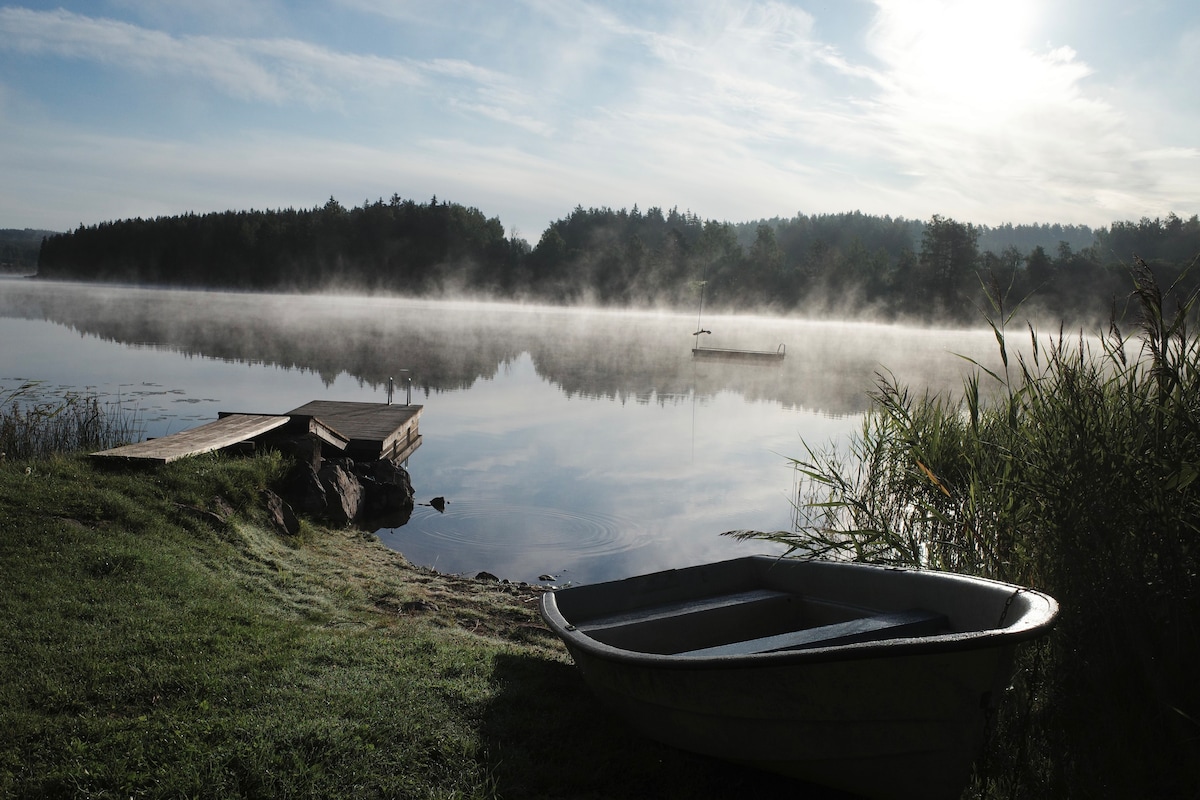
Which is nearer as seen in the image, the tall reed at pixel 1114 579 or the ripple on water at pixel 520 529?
the tall reed at pixel 1114 579

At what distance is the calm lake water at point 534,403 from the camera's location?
1052 cm

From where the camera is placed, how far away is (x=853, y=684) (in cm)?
341

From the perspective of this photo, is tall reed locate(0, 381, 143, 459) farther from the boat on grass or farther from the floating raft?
the floating raft

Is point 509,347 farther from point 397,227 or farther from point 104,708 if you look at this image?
point 397,227

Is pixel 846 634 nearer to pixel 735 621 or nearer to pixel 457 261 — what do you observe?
pixel 735 621

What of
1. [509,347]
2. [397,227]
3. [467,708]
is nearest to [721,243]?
[397,227]

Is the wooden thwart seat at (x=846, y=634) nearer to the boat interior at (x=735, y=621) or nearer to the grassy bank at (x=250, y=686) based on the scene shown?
the boat interior at (x=735, y=621)

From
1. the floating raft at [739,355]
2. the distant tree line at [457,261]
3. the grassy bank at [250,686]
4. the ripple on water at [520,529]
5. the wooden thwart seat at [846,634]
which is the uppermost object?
the distant tree line at [457,261]

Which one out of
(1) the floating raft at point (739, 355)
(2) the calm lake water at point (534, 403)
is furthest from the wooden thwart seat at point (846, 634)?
(1) the floating raft at point (739, 355)

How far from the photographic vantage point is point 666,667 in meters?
3.77

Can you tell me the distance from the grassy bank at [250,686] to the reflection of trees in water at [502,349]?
33.4 feet

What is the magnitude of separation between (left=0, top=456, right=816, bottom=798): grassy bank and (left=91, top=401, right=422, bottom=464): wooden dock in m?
1.44

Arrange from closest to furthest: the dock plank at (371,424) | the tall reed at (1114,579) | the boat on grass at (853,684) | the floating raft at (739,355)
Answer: the boat on grass at (853,684) → the tall reed at (1114,579) → the dock plank at (371,424) → the floating raft at (739,355)

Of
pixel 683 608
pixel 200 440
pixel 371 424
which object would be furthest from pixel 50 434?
pixel 683 608
